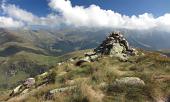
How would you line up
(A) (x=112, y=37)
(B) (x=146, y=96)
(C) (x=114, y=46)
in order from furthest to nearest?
(A) (x=112, y=37) < (C) (x=114, y=46) < (B) (x=146, y=96)

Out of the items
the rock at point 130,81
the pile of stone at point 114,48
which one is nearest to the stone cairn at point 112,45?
the pile of stone at point 114,48

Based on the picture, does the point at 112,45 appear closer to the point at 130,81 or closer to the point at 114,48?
the point at 114,48

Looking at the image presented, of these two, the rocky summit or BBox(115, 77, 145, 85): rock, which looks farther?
the rocky summit

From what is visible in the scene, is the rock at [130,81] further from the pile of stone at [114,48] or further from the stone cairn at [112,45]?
the stone cairn at [112,45]

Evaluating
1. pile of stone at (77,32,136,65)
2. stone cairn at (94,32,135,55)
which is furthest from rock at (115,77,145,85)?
stone cairn at (94,32,135,55)

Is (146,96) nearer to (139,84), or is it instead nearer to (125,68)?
(139,84)

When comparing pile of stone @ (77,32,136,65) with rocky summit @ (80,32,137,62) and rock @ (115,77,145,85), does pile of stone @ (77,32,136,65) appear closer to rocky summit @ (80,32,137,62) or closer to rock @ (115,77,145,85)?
rocky summit @ (80,32,137,62)

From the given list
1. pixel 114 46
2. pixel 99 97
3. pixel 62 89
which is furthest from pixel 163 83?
pixel 114 46

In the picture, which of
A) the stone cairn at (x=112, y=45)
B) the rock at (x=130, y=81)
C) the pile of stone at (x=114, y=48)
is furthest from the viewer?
the stone cairn at (x=112, y=45)

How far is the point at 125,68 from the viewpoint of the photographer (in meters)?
26.6

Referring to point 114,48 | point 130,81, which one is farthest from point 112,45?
point 130,81

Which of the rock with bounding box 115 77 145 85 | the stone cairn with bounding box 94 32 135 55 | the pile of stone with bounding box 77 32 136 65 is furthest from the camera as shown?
the stone cairn with bounding box 94 32 135 55

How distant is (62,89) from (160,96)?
6.73m

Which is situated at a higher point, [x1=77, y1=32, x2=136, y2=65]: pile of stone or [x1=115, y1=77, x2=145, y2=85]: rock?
[x1=77, y1=32, x2=136, y2=65]: pile of stone
